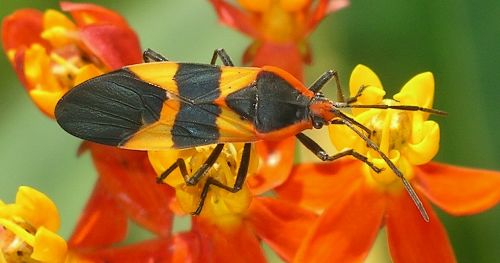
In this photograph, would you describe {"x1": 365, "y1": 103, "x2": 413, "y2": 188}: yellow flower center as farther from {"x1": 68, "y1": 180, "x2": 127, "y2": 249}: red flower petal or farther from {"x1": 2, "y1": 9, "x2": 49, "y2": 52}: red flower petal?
{"x1": 2, "y1": 9, "x2": 49, "y2": 52}: red flower petal

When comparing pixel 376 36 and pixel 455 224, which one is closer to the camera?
pixel 455 224

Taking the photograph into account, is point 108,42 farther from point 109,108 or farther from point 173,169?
point 173,169

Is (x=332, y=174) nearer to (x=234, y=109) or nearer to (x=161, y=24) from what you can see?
(x=234, y=109)

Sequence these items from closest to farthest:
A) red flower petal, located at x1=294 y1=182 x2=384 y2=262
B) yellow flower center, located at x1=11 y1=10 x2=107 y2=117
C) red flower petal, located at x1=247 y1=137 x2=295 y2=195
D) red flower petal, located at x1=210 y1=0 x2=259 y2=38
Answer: red flower petal, located at x1=294 y1=182 x2=384 y2=262, red flower petal, located at x1=247 y1=137 x2=295 y2=195, yellow flower center, located at x1=11 y1=10 x2=107 y2=117, red flower petal, located at x1=210 y1=0 x2=259 y2=38

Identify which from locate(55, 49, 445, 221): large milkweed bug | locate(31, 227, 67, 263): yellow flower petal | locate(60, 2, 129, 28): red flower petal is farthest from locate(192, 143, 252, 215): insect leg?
locate(60, 2, 129, 28): red flower petal

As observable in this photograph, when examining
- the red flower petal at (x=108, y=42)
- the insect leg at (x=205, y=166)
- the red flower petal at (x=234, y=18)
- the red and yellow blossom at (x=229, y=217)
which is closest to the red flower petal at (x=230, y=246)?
the red and yellow blossom at (x=229, y=217)

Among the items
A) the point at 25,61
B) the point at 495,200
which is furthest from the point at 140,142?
the point at 495,200
